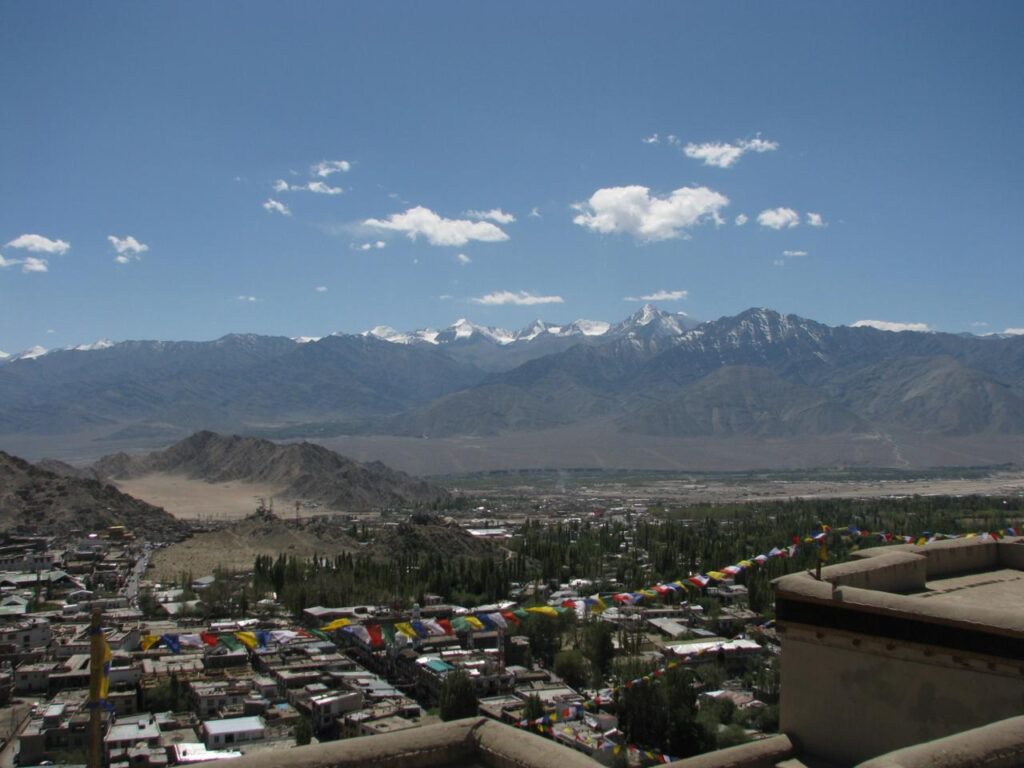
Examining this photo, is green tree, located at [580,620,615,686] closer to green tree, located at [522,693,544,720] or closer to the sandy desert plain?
green tree, located at [522,693,544,720]

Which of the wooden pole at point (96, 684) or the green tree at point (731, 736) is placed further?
the green tree at point (731, 736)

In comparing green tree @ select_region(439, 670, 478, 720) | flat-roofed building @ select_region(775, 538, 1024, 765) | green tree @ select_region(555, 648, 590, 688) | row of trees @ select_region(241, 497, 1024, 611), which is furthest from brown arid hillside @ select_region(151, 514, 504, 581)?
flat-roofed building @ select_region(775, 538, 1024, 765)

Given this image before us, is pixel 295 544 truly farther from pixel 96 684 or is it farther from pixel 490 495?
pixel 490 495

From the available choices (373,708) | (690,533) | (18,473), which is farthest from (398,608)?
(18,473)

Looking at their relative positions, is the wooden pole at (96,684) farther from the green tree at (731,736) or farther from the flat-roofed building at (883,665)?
the green tree at (731,736)

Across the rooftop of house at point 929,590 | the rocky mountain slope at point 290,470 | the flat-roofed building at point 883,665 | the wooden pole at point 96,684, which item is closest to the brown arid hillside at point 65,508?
the rocky mountain slope at point 290,470

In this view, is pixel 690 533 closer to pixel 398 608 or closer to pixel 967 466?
pixel 398 608
